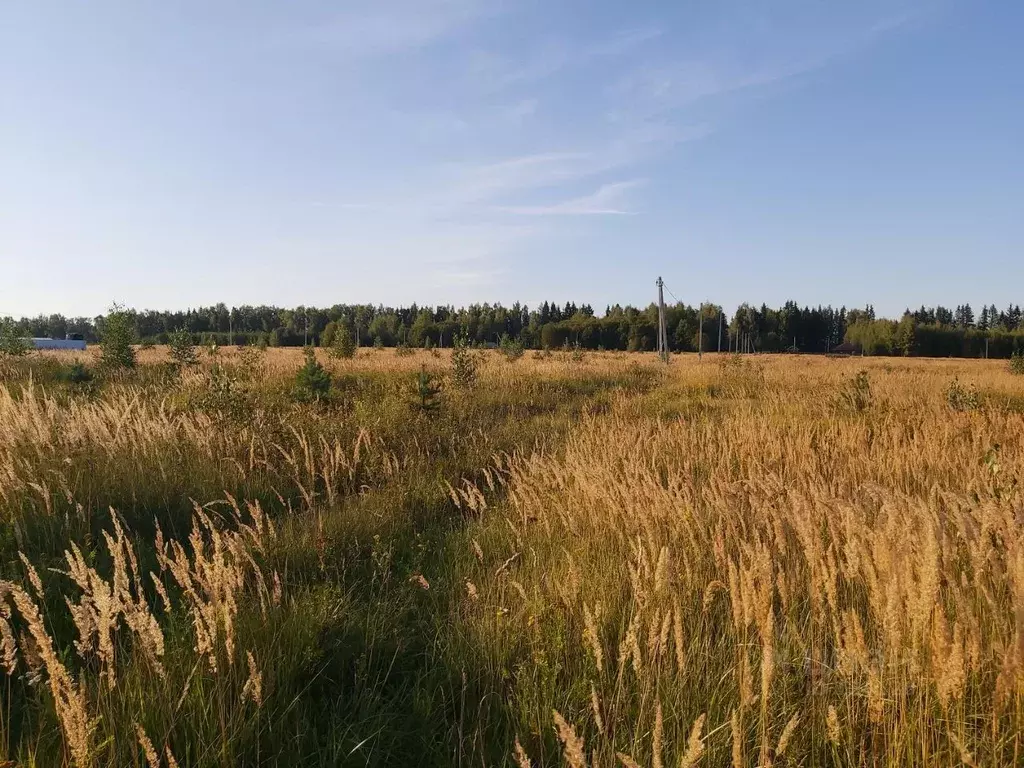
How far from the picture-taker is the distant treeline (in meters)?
80.4

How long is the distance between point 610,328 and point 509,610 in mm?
90484

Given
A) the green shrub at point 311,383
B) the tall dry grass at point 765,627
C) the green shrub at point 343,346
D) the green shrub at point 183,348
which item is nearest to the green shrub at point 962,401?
the tall dry grass at point 765,627

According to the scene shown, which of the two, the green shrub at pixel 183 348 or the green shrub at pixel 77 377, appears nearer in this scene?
the green shrub at pixel 77 377

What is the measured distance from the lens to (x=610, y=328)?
9112 centimetres

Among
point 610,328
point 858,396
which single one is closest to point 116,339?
point 858,396

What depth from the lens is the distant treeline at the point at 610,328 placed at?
80438 mm

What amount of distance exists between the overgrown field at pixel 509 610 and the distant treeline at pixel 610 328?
56293 millimetres

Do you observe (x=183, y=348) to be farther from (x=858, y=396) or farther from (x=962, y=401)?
(x=962, y=401)

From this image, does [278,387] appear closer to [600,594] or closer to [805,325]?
[600,594]

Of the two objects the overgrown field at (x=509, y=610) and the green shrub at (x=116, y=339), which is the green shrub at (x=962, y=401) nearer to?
the overgrown field at (x=509, y=610)

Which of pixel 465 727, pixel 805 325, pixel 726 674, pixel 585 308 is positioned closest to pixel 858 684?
pixel 726 674

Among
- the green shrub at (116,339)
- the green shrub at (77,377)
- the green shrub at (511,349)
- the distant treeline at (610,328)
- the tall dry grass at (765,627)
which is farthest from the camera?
the distant treeline at (610,328)

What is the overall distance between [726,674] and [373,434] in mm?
5778

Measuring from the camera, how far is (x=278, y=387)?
40.5ft
